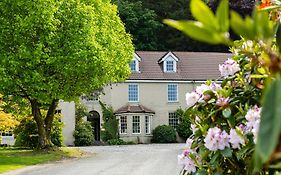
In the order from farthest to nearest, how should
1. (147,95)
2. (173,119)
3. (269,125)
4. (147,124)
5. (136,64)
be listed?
(173,119)
(136,64)
(147,95)
(147,124)
(269,125)

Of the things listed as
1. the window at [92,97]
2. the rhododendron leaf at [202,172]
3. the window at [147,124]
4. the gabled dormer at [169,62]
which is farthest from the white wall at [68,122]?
the rhododendron leaf at [202,172]

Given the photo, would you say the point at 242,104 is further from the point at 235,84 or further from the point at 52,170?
the point at 52,170

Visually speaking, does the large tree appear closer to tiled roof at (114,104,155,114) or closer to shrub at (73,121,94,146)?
shrub at (73,121,94,146)

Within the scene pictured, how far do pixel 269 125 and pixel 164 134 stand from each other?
42842mm

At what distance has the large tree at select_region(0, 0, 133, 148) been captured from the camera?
25641 mm

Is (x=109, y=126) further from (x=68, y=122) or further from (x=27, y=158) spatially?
(x=27, y=158)

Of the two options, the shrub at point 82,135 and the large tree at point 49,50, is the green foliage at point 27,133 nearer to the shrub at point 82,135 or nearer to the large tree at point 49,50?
the large tree at point 49,50

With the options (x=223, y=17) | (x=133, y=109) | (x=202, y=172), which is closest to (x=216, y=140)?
(x=202, y=172)

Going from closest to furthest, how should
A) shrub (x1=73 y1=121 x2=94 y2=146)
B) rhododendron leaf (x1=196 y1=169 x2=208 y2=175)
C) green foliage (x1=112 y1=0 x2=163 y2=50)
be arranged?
1. rhododendron leaf (x1=196 y1=169 x2=208 y2=175)
2. shrub (x1=73 y1=121 x2=94 y2=146)
3. green foliage (x1=112 y1=0 x2=163 y2=50)

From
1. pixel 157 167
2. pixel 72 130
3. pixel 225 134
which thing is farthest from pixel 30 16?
pixel 225 134

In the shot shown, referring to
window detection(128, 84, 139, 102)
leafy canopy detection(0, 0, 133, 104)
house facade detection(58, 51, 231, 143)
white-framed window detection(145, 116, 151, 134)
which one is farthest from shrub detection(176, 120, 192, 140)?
leafy canopy detection(0, 0, 133, 104)

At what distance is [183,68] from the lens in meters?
47.4

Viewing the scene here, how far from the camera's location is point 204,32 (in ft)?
2.55

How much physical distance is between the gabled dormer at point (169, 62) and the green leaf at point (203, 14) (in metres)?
45.6
